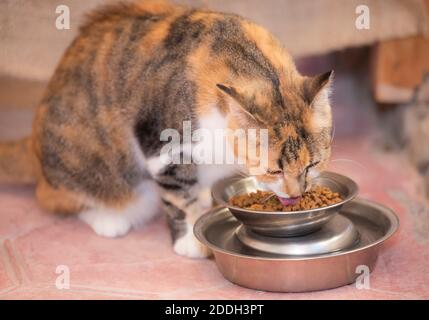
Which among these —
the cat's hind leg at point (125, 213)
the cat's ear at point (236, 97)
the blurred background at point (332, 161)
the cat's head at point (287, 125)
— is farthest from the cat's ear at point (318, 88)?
the cat's hind leg at point (125, 213)

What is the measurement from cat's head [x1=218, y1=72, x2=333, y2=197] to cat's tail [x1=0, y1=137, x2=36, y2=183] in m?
1.06

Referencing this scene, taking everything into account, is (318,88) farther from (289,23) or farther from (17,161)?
(17,161)

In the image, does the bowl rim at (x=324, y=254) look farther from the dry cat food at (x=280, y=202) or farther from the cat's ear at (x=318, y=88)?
the cat's ear at (x=318, y=88)

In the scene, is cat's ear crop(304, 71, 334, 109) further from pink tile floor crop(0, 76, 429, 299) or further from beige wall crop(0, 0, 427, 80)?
beige wall crop(0, 0, 427, 80)

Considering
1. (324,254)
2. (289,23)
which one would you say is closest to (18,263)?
(324,254)

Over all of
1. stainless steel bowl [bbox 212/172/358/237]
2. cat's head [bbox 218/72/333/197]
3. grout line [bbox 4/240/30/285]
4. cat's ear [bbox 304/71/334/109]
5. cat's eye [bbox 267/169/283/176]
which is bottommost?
grout line [bbox 4/240/30/285]

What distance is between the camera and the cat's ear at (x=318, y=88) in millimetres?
1811

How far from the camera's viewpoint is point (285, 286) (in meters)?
1.86

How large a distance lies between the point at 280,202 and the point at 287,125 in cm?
25

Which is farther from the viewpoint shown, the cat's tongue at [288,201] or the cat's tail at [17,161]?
A: the cat's tail at [17,161]

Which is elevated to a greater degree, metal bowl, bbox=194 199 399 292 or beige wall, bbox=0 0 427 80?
beige wall, bbox=0 0 427 80

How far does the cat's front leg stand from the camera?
217 cm

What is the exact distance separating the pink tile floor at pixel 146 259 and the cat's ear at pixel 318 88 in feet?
1.07

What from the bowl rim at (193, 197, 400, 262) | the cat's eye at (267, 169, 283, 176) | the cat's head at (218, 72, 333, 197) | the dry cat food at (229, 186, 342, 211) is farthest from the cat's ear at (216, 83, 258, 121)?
the bowl rim at (193, 197, 400, 262)
